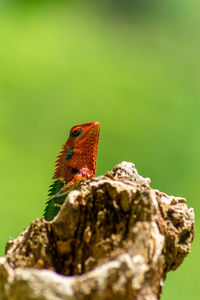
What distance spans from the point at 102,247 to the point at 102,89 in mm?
2907

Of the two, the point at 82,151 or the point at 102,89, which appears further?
Result: the point at 102,89

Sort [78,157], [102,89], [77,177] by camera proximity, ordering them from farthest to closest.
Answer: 1. [102,89]
2. [78,157]
3. [77,177]

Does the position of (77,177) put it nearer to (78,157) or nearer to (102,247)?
(78,157)

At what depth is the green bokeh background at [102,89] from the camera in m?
3.53

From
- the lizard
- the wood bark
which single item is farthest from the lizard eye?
the wood bark

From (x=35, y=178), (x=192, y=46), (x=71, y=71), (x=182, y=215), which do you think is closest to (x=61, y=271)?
(x=182, y=215)

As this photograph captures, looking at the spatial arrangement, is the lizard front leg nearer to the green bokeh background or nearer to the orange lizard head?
the orange lizard head

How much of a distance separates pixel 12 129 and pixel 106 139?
2.65 feet

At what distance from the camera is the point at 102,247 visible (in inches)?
40.6

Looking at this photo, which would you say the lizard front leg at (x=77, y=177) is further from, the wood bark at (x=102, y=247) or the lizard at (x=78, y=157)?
the wood bark at (x=102, y=247)

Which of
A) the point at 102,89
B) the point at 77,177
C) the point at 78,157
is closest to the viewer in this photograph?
the point at 77,177

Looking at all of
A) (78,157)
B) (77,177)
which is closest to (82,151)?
(78,157)

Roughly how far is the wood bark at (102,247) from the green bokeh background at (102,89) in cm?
229

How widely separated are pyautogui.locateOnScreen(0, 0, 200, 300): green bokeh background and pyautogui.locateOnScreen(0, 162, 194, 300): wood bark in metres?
2.29
